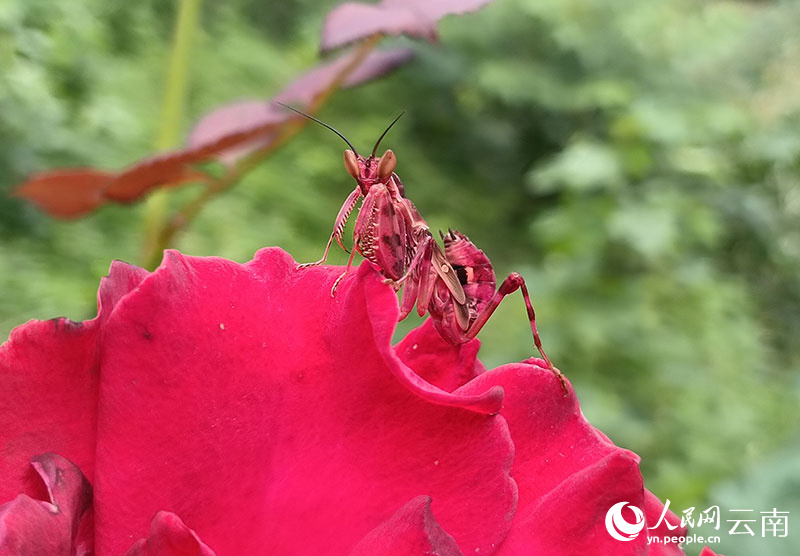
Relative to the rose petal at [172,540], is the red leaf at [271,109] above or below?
below

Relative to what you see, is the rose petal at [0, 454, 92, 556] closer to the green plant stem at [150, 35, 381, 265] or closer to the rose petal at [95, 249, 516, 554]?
the rose petal at [95, 249, 516, 554]

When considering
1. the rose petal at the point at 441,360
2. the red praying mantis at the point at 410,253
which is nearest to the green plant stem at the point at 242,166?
the red praying mantis at the point at 410,253

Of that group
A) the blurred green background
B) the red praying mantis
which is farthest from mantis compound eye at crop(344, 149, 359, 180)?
the blurred green background

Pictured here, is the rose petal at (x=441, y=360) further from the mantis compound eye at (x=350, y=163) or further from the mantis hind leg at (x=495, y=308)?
the mantis compound eye at (x=350, y=163)

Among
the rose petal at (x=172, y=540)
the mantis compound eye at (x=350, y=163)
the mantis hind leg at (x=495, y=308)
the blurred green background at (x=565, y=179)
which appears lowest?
the blurred green background at (x=565, y=179)

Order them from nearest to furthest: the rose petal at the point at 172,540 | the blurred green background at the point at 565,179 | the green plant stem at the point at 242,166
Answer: the rose petal at the point at 172,540
the green plant stem at the point at 242,166
the blurred green background at the point at 565,179
